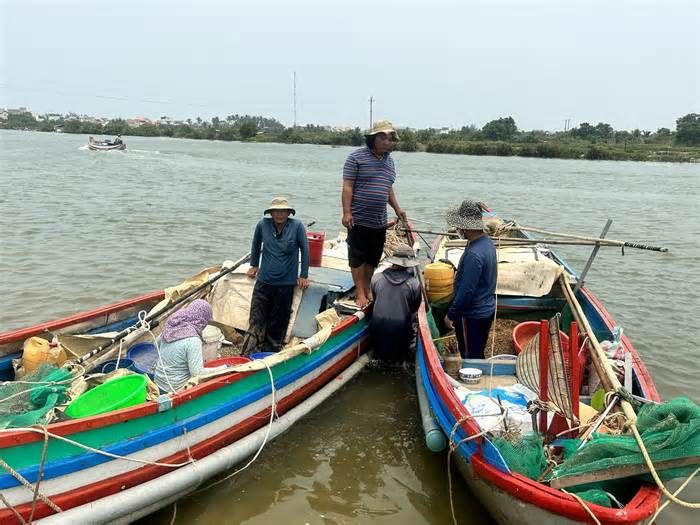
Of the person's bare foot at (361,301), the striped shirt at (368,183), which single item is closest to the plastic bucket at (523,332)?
the person's bare foot at (361,301)

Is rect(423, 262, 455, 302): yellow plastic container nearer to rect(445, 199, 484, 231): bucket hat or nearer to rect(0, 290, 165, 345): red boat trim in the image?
rect(445, 199, 484, 231): bucket hat

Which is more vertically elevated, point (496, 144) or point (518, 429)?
point (496, 144)

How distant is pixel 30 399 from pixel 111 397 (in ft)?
2.05

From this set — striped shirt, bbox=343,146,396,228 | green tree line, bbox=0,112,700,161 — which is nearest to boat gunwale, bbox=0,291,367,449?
striped shirt, bbox=343,146,396,228

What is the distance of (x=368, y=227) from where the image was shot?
6.50 metres

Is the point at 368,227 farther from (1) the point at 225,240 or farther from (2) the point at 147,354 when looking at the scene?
(1) the point at 225,240

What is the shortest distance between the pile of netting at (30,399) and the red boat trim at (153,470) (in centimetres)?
55

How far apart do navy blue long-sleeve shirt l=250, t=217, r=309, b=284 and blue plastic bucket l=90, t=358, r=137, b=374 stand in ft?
5.15

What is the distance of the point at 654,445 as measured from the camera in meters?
3.19

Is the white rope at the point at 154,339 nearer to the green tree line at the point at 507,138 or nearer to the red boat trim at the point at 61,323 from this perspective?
the red boat trim at the point at 61,323

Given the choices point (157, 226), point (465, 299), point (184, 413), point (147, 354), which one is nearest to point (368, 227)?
point (465, 299)

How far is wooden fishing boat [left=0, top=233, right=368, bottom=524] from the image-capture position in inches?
131

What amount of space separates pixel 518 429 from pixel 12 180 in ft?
86.1

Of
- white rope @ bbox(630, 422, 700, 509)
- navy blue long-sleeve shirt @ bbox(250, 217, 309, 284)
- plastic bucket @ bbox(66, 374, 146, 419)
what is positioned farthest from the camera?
navy blue long-sleeve shirt @ bbox(250, 217, 309, 284)
